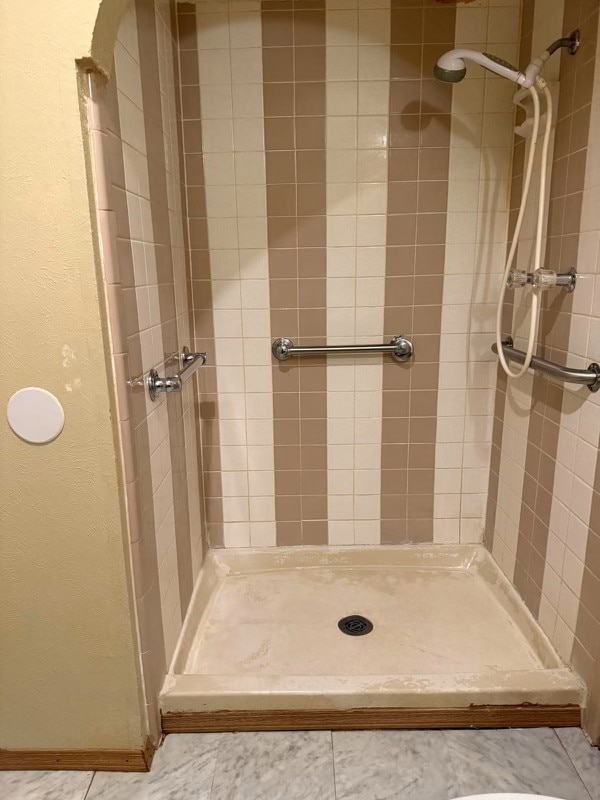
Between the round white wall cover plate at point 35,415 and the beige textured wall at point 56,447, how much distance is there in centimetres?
2

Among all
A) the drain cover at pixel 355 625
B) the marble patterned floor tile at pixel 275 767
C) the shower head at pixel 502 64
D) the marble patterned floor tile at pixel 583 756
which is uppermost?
the shower head at pixel 502 64

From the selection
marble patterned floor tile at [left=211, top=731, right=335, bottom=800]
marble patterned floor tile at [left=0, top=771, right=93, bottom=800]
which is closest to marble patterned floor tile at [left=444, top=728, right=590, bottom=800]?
marble patterned floor tile at [left=211, top=731, right=335, bottom=800]

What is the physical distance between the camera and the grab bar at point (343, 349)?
1993 mm

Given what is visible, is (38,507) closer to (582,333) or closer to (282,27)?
(582,333)

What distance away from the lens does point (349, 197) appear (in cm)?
193

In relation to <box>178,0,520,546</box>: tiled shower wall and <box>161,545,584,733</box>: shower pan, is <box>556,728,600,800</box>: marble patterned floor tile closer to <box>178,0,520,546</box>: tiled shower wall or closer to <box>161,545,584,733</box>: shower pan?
<box>161,545,584,733</box>: shower pan

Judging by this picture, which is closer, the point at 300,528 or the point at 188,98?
the point at 188,98

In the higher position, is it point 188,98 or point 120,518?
point 188,98

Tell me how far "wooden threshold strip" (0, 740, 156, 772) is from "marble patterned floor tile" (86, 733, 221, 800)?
20mm

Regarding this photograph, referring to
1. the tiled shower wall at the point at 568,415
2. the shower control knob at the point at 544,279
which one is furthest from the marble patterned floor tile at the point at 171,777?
the shower control knob at the point at 544,279

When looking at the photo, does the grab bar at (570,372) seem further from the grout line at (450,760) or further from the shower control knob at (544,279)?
the grout line at (450,760)

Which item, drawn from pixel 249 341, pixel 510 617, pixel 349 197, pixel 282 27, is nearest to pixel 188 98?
pixel 282 27

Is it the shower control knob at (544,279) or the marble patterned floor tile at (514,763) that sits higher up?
the shower control knob at (544,279)

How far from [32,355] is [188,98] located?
118cm
